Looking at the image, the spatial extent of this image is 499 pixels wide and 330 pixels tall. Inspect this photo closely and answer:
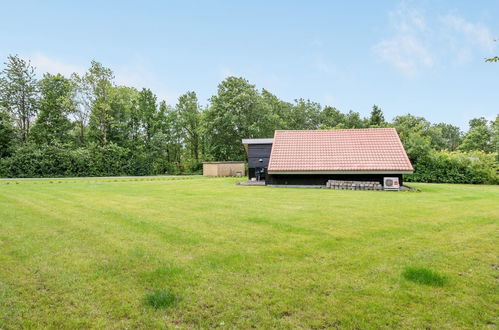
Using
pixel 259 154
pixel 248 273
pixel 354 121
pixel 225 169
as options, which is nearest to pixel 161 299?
pixel 248 273

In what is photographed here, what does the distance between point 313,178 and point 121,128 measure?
1061 inches

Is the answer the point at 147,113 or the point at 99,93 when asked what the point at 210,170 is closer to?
the point at 147,113

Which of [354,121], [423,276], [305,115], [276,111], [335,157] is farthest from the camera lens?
[354,121]

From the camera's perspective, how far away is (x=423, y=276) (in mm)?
3104

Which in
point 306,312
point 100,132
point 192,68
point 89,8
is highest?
point 192,68

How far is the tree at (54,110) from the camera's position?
97.4 feet

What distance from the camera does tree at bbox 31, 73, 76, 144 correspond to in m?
29.7

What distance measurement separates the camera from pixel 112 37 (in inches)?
716

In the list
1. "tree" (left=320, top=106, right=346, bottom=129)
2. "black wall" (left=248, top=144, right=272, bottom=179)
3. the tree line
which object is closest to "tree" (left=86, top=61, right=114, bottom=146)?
the tree line

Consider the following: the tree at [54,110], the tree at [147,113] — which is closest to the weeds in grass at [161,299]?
the tree at [54,110]

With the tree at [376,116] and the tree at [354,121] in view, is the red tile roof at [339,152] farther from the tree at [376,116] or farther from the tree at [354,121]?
the tree at [354,121]

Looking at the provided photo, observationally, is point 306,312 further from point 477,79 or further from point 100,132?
point 100,132

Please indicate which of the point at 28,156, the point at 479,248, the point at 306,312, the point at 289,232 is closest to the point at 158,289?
the point at 306,312

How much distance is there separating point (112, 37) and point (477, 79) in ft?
75.5
